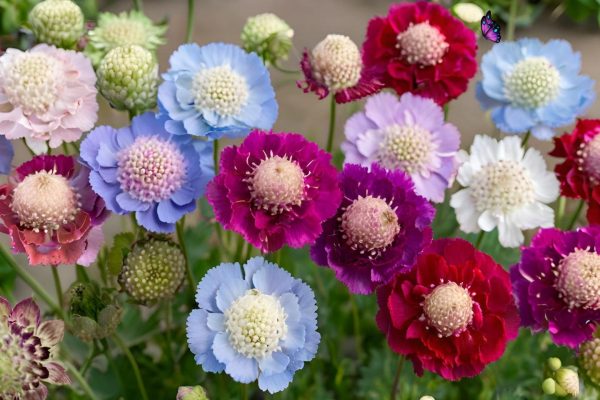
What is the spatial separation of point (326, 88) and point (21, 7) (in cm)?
84

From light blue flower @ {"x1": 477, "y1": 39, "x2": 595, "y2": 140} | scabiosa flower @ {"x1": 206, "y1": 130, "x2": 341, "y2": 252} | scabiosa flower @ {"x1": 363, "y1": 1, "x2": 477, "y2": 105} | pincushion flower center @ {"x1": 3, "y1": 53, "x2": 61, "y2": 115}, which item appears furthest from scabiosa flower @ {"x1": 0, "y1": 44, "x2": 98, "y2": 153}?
light blue flower @ {"x1": 477, "y1": 39, "x2": 595, "y2": 140}

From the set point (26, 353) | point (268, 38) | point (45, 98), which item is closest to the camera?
point (26, 353)

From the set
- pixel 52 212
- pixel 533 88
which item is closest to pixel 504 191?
pixel 533 88

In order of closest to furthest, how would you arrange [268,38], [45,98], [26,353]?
[26,353]
[45,98]
[268,38]

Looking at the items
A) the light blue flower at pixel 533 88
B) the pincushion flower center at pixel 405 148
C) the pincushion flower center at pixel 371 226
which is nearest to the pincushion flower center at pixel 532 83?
the light blue flower at pixel 533 88

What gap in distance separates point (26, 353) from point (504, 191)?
35 cm

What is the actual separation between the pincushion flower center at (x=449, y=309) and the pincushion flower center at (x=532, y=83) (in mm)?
225

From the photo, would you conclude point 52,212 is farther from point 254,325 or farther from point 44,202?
point 254,325

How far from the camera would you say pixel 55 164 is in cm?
49

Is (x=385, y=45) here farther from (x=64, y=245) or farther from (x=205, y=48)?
(x=64, y=245)

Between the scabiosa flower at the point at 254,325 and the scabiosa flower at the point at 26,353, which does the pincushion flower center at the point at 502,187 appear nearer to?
the scabiosa flower at the point at 254,325

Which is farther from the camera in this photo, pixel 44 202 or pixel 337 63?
pixel 337 63

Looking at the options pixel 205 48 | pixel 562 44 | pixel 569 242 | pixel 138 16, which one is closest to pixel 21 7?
pixel 138 16

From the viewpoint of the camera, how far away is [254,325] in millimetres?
446
